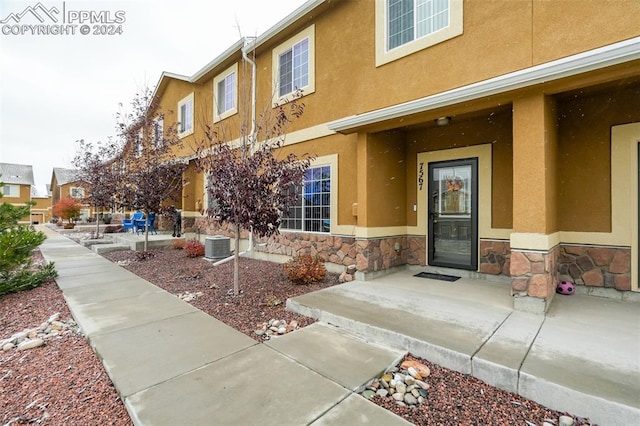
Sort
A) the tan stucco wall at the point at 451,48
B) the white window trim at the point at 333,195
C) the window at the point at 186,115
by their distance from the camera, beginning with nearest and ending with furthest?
the tan stucco wall at the point at 451,48 < the white window trim at the point at 333,195 < the window at the point at 186,115

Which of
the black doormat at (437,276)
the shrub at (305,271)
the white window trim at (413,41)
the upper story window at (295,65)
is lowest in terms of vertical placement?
the black doormat at (437,276)

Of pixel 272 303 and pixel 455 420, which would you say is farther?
pixel 272 303

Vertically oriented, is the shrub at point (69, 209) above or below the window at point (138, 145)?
below

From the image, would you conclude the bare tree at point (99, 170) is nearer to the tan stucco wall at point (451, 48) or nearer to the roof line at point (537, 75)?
the tan stucco wall at point (451, 48)

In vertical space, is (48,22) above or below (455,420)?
above

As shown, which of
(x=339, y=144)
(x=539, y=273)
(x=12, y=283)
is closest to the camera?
(x=539, y=273)

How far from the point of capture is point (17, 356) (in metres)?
3.33

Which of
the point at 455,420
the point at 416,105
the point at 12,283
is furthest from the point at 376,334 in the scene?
the point at 12,283

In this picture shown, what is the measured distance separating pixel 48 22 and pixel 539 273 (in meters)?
13.0

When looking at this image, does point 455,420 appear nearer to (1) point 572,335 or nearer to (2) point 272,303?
(1) point 572,335

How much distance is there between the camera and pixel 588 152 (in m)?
4.74

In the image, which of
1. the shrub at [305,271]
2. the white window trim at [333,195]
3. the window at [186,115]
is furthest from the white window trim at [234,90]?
the shrub at [305,271]

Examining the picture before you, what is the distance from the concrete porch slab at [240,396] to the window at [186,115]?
39.0 feet

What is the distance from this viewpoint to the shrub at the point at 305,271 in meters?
5.85
